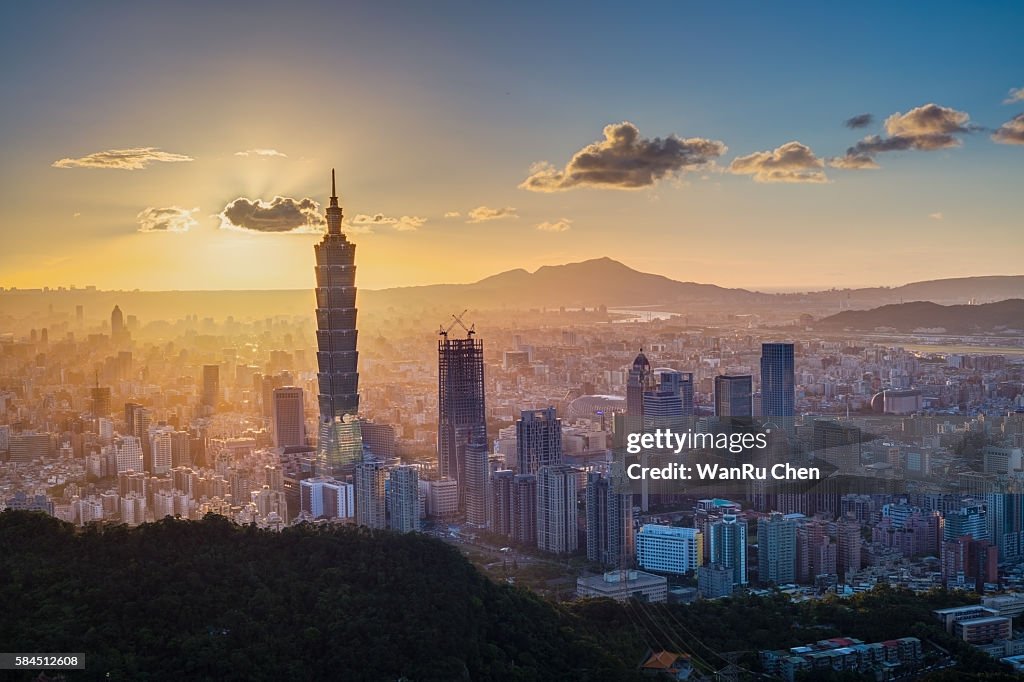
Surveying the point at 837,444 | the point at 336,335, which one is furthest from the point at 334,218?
the point at 837,444

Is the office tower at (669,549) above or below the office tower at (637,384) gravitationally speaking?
below

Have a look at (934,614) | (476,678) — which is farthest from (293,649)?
(934,614)

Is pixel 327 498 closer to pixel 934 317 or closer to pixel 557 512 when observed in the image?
pixel 557 512

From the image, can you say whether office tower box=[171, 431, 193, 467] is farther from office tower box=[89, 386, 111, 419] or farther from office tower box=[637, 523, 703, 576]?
office tower box=[637, 523, 703, 576]

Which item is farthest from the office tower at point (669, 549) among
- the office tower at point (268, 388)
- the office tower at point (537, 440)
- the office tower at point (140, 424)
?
the office tower at point (268, 388)

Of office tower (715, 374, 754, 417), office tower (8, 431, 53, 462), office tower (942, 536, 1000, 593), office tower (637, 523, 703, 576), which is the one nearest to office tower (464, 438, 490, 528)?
office tower (637, 523, 703, 576)

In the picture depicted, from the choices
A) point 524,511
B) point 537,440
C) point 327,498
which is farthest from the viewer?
point 537,440

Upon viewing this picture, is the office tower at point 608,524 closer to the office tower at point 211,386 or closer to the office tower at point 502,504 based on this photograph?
the office tower at point 502,504
